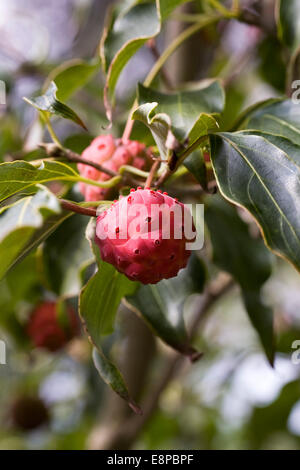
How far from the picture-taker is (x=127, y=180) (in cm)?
65

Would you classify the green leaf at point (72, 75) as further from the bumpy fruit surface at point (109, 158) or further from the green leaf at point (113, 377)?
the green leaf at point (113, 377)

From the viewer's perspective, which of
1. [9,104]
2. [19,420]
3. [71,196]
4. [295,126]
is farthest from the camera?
[19,420]

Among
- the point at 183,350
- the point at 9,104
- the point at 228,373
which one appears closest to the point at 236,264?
the point at 183,350

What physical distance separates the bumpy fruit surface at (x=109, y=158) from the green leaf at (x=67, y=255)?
166mm

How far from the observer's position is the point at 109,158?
2.15 ft

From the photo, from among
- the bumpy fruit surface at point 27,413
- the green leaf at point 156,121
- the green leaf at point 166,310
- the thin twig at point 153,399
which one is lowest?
the bumpy fruit surface at point 27,413

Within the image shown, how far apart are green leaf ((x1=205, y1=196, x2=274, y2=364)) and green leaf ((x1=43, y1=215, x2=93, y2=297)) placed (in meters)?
0.21

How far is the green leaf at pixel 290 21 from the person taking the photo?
0.77 meters

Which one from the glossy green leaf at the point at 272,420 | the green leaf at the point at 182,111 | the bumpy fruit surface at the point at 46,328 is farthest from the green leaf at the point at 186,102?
the glossy green leaf at the point at 272,420

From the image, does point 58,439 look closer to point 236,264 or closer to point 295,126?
point 236,264

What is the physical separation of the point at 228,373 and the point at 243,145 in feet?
4.10

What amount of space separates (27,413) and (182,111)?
116cm

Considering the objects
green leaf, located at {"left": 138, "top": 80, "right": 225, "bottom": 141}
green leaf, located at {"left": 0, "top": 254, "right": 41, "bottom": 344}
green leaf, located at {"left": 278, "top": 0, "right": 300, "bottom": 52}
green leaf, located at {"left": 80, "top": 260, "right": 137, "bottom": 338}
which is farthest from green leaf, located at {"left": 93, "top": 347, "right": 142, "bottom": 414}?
green leaf, located at {"left": 278, "top": 0, "right": 300, "bottom": 52}

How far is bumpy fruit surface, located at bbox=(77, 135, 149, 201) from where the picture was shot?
65 cm
